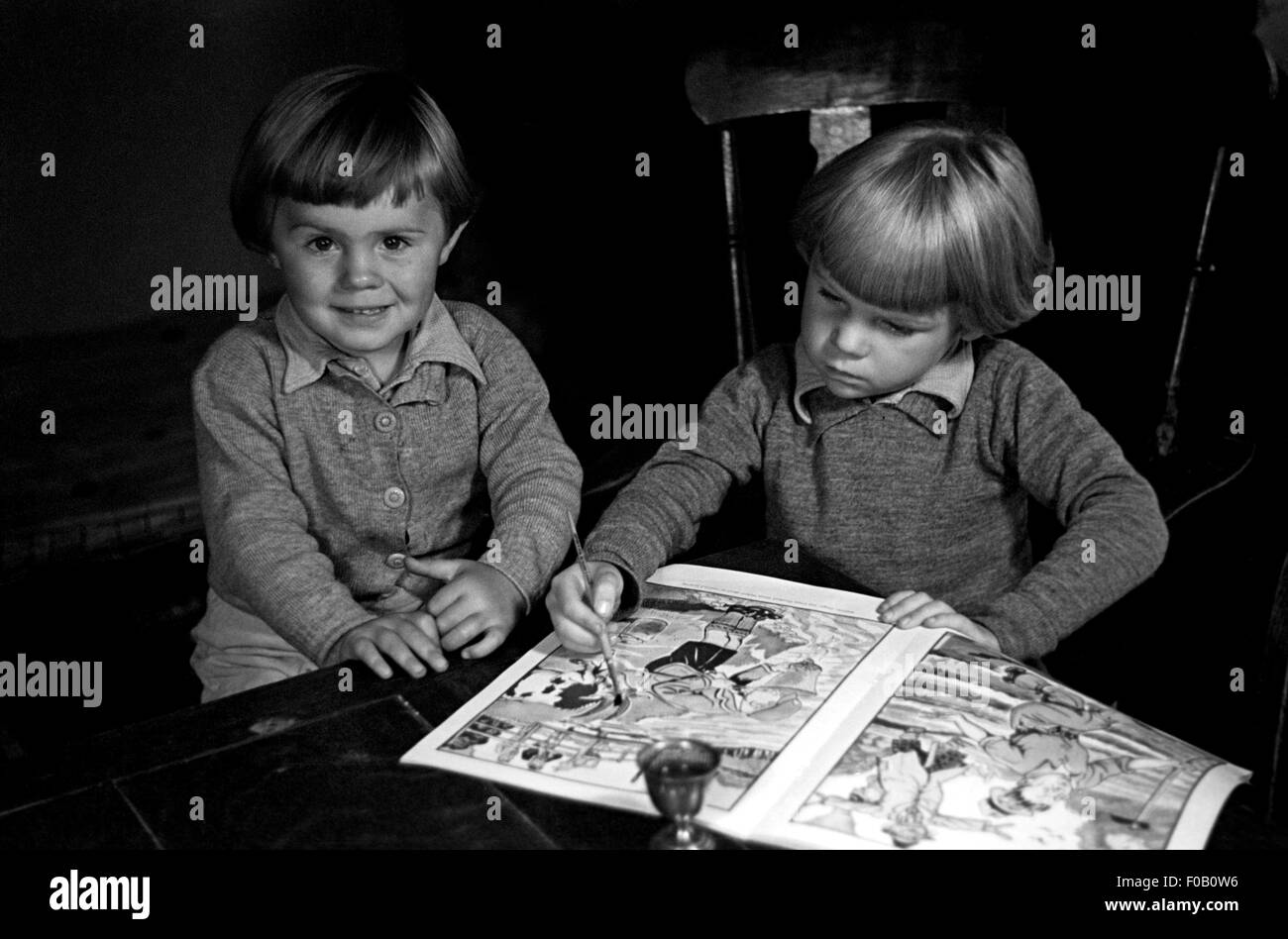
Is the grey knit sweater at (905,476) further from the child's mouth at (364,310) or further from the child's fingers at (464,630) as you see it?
the child's mouth at (364,310)

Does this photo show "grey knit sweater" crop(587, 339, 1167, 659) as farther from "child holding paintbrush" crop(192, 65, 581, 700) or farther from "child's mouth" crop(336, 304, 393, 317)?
"child's mouth" crop(336, 304, 393, 317)

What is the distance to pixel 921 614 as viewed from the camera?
1.06 meters

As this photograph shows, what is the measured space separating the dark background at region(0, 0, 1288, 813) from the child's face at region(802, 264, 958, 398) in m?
0.43

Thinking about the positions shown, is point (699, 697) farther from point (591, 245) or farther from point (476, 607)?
point (591, 245)

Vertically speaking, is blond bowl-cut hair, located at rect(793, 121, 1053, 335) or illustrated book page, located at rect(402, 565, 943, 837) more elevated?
blond bowl-cut hair, located at rect(793, 121, 1053, 335)

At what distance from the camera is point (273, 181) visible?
4.14 feet

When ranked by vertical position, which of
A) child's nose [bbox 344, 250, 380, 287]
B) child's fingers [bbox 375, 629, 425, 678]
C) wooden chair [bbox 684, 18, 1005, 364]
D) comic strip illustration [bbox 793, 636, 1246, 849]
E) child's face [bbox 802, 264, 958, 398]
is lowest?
comic strip illustration [bbox 793, 636, 1246, 849]

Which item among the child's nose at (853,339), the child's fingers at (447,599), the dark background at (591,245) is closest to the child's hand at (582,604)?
the child's fingers at (447,599)

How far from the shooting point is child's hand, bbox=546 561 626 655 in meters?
1.03

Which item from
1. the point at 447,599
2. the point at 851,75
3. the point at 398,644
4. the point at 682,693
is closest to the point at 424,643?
the point at 398,644

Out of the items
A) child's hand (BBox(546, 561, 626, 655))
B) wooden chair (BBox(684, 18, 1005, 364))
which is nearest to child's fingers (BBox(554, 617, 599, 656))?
child's hand (BBox(546, 561, 626, 655))

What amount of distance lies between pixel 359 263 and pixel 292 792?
62 cm
